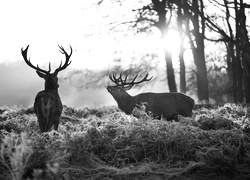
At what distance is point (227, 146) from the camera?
5.33 meters

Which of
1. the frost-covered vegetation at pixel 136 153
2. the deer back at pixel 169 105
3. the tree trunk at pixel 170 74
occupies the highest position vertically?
the tree trunk at pixel 170 74

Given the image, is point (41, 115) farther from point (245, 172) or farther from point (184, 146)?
point (245, 172)

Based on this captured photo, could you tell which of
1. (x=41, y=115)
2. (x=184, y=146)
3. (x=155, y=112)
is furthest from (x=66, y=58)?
(x=184, y=146)

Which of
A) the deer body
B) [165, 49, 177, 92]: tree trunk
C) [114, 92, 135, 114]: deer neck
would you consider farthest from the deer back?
[165, 49, 177, 92]: tree trunk

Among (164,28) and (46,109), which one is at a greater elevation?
(164,28)

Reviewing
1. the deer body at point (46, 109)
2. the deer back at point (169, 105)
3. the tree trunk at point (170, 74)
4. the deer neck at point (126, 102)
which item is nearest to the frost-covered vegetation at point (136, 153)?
the deer body at point (46, 109)

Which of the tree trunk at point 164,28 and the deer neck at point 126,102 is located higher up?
the tree trunk at point 164,28

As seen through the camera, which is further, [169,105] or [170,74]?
[170,74]

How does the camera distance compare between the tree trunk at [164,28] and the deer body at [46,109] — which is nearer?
the deer body at [46,109]

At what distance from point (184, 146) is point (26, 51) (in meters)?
4.76

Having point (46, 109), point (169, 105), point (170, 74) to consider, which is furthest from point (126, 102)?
point (170, 74)

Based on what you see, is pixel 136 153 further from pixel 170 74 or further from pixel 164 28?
pixel 164 28

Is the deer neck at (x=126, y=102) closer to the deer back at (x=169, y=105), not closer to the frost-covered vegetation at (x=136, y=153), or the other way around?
the deer back at (x=169, y=105)

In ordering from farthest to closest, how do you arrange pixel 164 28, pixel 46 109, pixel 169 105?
pixel 164 28, pixel 169 105, pixel 46 109
